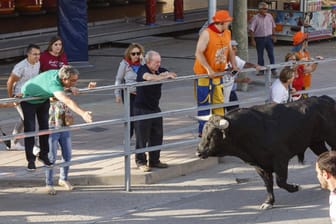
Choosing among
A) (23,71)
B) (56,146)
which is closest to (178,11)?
(23,71)

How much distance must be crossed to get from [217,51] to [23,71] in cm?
248

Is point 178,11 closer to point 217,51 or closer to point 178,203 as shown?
point 217,51

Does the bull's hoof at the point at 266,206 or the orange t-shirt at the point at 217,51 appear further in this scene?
the orange t-shirt at the point at 217,51

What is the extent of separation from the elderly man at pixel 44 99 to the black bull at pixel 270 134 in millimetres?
1394

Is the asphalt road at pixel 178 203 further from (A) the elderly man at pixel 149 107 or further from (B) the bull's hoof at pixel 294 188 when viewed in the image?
(A) the elderly man at pixel 149 107

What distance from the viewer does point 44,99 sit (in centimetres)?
873

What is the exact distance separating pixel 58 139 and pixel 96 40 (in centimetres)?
1367

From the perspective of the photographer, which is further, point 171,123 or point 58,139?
point 171,123

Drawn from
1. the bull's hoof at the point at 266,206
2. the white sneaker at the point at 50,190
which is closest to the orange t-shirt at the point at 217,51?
the bull's hoof at the point at 266,206

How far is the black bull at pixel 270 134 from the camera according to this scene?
8180mm

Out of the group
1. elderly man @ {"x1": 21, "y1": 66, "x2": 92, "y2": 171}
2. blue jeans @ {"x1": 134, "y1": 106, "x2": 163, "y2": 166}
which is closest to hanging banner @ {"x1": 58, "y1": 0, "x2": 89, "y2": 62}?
blue jeans @ {"x1": 134, "y1": 106, "x2": 163, "y2": 166}

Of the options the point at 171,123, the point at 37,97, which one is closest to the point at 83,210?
the point at 37,97

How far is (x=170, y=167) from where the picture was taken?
9.82 metres

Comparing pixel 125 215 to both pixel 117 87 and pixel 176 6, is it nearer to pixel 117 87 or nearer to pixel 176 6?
pixel 117 87
